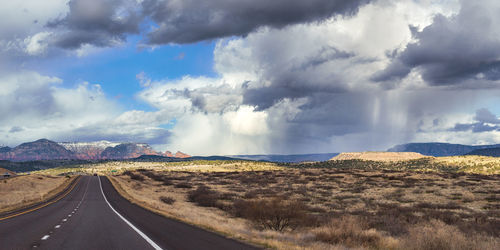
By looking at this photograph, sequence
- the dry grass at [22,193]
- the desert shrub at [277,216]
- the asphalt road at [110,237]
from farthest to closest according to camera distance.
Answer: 1. the dry grass at [22,193]
2. the desert shrub at [277,216]
3. the asphalt road at [110,237]

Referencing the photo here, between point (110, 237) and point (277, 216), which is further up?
point (110, 237)

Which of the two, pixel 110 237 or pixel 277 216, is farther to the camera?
pixel 277 216

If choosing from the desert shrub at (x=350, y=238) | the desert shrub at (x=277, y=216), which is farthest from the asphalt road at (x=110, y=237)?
the desert shrub at (x=277, y=216)

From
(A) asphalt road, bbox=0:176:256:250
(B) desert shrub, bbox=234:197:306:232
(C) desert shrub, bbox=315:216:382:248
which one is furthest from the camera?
(B) desert shrub, bbox=234:197:306:232

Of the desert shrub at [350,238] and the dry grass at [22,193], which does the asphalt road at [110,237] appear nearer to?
the desert shrub at [350,238]

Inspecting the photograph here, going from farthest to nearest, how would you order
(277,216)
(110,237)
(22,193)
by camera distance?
(22,193) → (277,216) → (110,237)

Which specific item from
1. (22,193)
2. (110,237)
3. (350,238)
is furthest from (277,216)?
(22,193)

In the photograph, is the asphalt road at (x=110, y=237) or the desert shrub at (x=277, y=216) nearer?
the asphalt road at (x=110, y=237)

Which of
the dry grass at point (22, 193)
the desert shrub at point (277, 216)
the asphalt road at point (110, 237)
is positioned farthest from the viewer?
the dry grass at point (22, 193)

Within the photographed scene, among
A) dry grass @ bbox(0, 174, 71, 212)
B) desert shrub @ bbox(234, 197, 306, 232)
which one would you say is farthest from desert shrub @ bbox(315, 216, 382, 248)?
dry grass @ bbox(0, 174, 71, 212)

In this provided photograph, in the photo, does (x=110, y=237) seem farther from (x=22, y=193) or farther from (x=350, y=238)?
(x=22, y=193)

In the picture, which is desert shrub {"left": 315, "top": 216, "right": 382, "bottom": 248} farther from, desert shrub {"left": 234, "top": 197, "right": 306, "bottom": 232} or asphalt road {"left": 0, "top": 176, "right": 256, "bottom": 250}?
desert shrub {"left": 234, "top": 197, "right": 306, "bottom": 232}

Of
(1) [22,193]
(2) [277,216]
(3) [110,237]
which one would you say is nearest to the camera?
(3) [110,237]

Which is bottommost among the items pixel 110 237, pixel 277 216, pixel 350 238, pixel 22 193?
pixel 22 193
